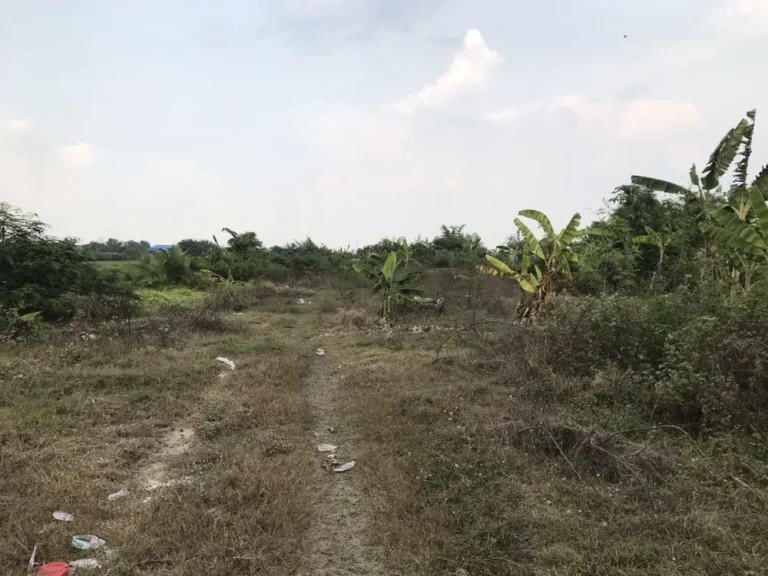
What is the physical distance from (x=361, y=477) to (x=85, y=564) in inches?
80.6

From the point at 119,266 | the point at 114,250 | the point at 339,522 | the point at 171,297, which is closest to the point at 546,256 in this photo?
the point at 339,522

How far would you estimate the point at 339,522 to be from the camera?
3.52m

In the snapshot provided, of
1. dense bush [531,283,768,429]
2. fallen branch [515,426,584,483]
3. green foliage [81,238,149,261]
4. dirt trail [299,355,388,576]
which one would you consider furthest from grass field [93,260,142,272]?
fallen branch [515,426,584,483]

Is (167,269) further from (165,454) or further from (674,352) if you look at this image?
(674,352)

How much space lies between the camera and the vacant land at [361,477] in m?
3.00

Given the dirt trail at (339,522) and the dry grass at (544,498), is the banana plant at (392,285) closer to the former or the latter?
the dry grass at (544,498)

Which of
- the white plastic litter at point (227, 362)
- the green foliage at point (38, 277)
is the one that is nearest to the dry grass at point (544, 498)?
the white plastic litter at point (227, 362)

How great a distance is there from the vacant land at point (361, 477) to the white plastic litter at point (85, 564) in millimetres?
61

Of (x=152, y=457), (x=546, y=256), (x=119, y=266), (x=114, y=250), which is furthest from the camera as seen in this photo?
(x=114, y=250)

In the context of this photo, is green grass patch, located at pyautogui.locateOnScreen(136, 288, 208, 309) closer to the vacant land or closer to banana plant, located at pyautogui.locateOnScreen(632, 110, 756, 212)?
the vacant land

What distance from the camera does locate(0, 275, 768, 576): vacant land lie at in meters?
3.00

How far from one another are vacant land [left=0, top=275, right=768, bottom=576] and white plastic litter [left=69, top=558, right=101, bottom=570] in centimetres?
6

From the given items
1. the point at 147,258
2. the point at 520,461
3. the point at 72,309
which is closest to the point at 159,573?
the point at 520,461

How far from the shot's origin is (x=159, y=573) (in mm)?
2844
